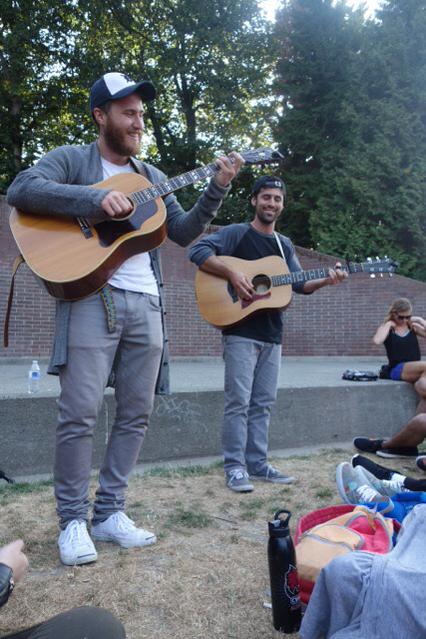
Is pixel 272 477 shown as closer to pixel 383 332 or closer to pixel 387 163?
pixel 383 332

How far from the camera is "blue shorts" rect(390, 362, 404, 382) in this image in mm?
6727

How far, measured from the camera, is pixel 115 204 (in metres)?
2.72

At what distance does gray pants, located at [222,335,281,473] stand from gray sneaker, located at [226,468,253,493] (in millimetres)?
62

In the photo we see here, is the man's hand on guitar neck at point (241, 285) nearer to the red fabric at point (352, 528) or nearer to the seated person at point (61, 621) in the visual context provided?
the red fabric at point (352, 528)

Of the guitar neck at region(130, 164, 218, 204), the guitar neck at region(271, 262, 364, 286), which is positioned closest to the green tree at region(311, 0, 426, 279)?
the guitar neck at region(271, 262, 364, 286)

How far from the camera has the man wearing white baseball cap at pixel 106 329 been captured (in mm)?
2754

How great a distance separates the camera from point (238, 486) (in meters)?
4.02

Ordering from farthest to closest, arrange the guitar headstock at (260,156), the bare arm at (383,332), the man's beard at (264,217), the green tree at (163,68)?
the green tree at (163,68), the bare arm at (383,332), the man's beard at (264,217), the guitar headstock at (260,156)

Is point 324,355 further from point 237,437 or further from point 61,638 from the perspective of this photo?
point 61,638

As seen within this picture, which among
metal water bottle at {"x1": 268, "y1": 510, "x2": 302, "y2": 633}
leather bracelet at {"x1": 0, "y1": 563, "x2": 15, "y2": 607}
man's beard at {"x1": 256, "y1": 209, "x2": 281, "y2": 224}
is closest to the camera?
leather bracelet at {"x1": 0, "y1": 563, "x2": 15, "y2": 607}

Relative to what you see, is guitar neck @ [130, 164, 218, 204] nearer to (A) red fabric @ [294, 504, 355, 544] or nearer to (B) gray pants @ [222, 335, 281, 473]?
(B) gray pants @ [222, 335, 281, 473]

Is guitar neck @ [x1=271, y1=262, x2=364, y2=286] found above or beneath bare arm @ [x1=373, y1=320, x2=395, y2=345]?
above

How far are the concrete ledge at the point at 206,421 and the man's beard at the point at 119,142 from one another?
2.14 meters

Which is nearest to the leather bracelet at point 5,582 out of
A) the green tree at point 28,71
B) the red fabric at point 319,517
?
the red fabric at point 319,517
